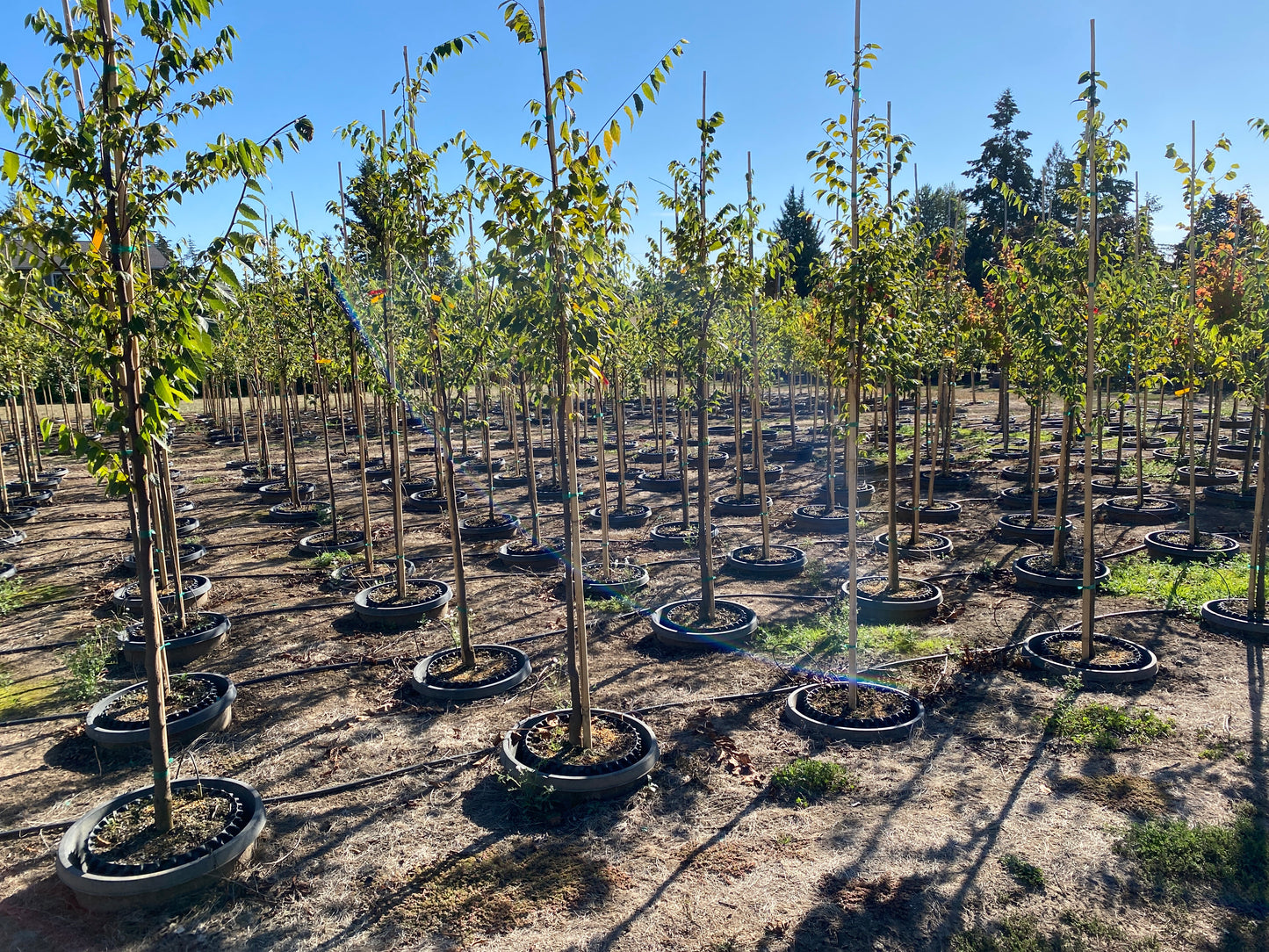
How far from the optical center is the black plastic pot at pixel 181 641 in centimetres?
730

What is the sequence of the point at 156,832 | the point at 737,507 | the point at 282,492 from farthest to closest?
1. the point at 282,492
2. the point at 737,507
3. the point at 156,832

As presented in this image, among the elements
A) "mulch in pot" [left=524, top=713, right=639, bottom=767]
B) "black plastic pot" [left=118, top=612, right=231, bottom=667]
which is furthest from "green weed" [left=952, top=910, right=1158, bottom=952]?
"black plastic pot" [left=118, top=612, right=231, bottom=667]

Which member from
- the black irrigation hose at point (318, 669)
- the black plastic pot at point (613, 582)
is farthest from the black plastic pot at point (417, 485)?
the black irrigation hose at point (318, 669)

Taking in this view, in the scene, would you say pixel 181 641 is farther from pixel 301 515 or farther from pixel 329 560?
pixel 301 515

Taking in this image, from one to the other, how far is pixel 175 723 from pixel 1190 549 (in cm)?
1155

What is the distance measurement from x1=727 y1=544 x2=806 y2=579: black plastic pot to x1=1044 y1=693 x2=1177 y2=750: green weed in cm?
426

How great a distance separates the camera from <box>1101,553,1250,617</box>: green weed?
8305 millimetres

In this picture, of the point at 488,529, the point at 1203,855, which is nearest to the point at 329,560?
the point at 488,529

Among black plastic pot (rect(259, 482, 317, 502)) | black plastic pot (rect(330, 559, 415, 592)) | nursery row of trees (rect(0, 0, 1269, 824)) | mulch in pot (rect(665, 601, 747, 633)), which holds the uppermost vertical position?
nursery row of trees (rect(0, 0, 1269, 824))

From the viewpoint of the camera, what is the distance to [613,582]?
962cm

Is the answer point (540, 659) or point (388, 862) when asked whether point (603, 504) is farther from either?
point (388, 862)

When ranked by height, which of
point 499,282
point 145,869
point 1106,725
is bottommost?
point 1106,725

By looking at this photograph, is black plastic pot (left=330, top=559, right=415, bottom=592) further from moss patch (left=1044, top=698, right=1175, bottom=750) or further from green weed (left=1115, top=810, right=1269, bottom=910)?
green weed (left=1115, top=810, right=1269, bottom=910)

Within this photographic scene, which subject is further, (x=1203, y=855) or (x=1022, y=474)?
(x=1022, y=474)
